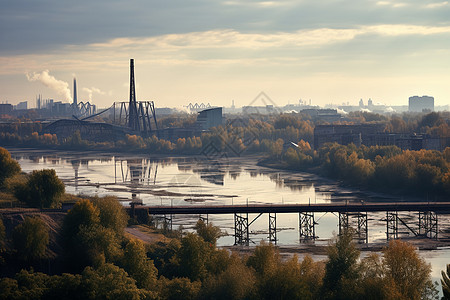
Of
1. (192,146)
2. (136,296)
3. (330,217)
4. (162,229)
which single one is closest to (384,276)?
(136,296)

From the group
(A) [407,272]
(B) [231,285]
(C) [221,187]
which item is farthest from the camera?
(C) [221,187]

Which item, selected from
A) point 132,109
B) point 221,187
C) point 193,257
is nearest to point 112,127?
point 132,109

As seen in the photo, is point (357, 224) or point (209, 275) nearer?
point (209, 275)

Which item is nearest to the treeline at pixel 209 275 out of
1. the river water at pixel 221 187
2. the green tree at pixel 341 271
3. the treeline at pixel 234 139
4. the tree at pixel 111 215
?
the green tree at pixel 341 271

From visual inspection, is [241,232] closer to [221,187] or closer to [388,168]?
[221,187]

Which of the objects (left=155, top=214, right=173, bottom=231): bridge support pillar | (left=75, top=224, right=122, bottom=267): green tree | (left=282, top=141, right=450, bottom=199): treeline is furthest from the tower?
(left=75, top=224, right=122, bottom=267): green tree

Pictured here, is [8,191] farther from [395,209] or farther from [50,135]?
[50,135]
